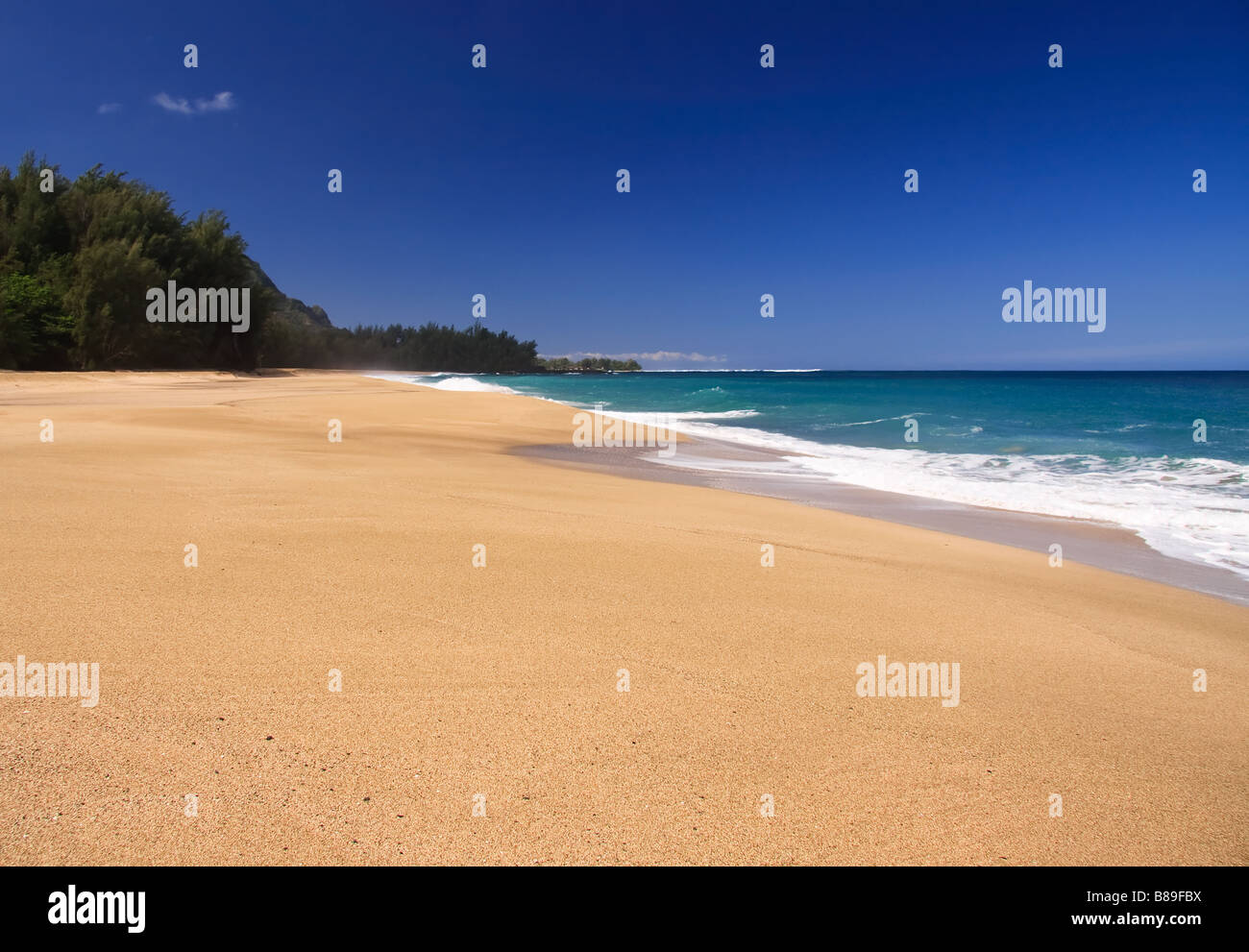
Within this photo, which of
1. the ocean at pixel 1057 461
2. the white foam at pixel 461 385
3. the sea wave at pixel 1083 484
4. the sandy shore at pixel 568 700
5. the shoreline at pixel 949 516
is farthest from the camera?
the white foam at pixel 461 385

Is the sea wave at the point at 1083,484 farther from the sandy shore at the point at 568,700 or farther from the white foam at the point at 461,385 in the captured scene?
the white foam at the point at 461,385

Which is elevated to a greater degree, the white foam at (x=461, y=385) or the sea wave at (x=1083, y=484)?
the white foam at (x=461, y=385)

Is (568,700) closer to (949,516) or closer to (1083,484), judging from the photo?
(949,516)

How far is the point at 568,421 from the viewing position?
23.4 metres

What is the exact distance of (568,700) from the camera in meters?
3.05

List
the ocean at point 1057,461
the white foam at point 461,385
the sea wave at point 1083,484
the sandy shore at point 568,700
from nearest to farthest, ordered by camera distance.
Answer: the sandy shore at point 568,700, the sea wave at point 1083,484, the ocean at point 1057,461, the white foam at point 461,385

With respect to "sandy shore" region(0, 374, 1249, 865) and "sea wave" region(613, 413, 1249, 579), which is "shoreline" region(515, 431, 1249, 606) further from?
"sandy shore" region(0, 374, 1249, 865)

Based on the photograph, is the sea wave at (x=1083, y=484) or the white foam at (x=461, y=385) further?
the white foam at (x=461, y=385)

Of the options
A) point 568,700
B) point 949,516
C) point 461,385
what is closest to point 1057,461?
point 949,516

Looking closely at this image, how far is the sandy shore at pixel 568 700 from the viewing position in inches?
87.5

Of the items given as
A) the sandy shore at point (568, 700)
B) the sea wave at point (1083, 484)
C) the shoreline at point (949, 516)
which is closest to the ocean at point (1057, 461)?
the sea wave at point (1083, 484)

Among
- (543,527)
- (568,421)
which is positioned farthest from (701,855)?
(568,421)

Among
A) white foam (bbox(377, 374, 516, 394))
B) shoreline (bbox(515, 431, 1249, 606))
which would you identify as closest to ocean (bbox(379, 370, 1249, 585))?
shoreline (bbox(515, 431, 1249, 606))

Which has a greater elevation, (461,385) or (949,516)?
(461,385)
